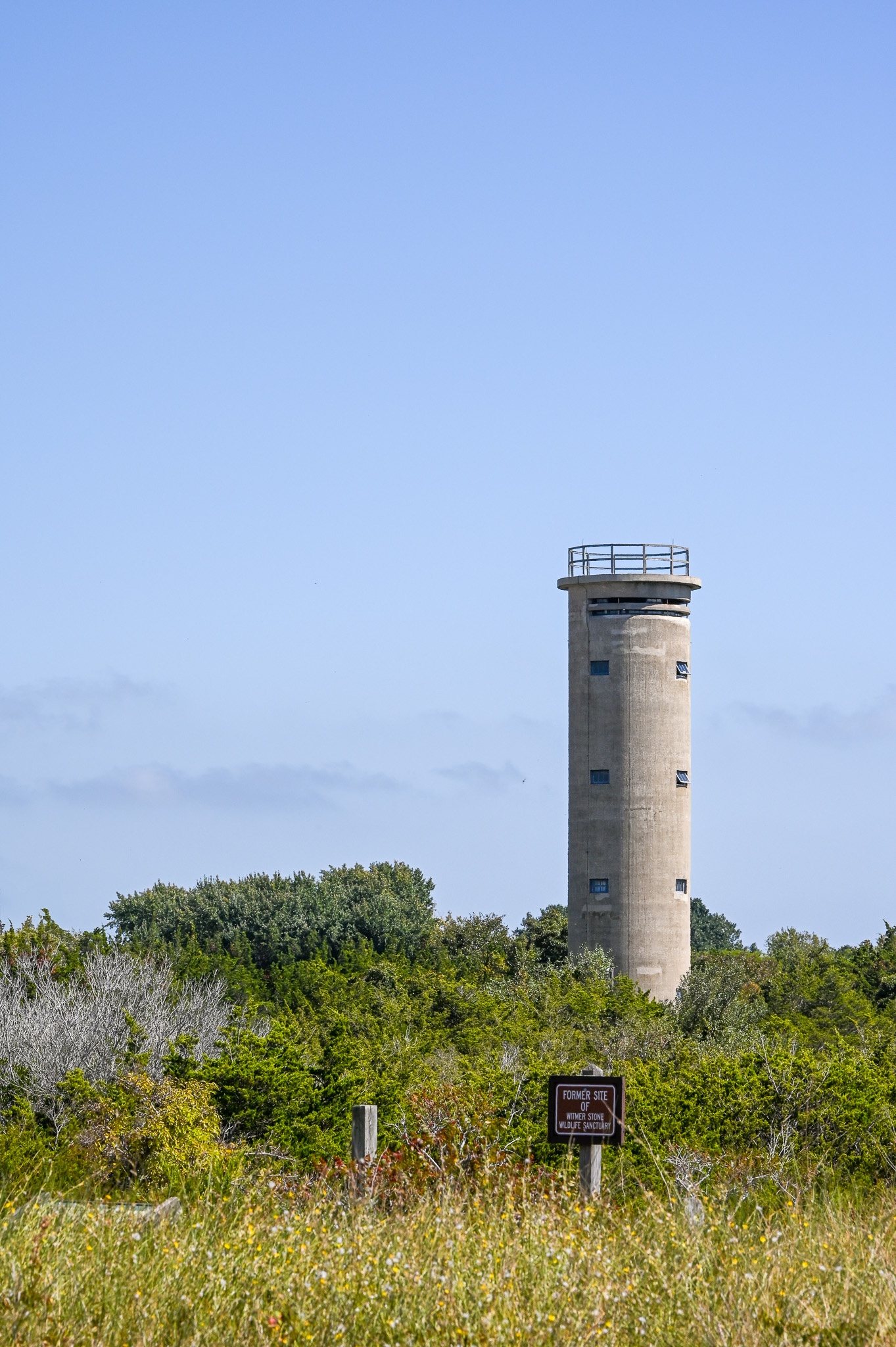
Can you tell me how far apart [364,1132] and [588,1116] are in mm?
2186

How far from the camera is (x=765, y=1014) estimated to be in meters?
37.5

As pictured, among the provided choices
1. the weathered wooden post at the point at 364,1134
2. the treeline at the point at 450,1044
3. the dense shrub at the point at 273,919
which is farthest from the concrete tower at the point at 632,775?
the weathered wooden post at the point at 364,1134

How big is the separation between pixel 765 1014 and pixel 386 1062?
16.7m

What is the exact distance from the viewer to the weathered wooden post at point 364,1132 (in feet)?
48.7

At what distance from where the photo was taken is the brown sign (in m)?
14.1

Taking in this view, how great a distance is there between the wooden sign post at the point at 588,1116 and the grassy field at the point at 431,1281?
301 cm

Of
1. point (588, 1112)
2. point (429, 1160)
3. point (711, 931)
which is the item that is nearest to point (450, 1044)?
point (429, 1160)

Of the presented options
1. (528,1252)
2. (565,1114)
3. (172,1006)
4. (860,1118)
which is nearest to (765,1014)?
(172,1006)

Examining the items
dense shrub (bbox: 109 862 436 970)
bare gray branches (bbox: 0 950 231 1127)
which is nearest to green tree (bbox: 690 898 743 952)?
dense shrub (bbox: 109 862 436 970)

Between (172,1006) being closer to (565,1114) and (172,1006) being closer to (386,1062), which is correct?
(386,1062)

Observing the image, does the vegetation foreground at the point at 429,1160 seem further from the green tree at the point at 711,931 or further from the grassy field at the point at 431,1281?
the green tree at the point at 711,931

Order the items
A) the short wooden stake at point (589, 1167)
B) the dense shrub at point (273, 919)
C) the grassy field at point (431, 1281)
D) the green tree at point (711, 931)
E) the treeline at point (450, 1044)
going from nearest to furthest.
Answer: the grassy field at point (431, 1281) → the short wooden stake at point (589, 1167) → the treeline at point (450, 1044) → the dense shrub at point (273, 919) → the green tree at point (711, 931)

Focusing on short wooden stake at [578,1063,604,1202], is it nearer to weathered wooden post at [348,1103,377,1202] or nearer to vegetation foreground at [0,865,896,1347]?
vegetation foreground at [0,865,896,1347]

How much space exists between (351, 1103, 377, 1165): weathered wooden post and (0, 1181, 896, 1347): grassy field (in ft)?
12.4
